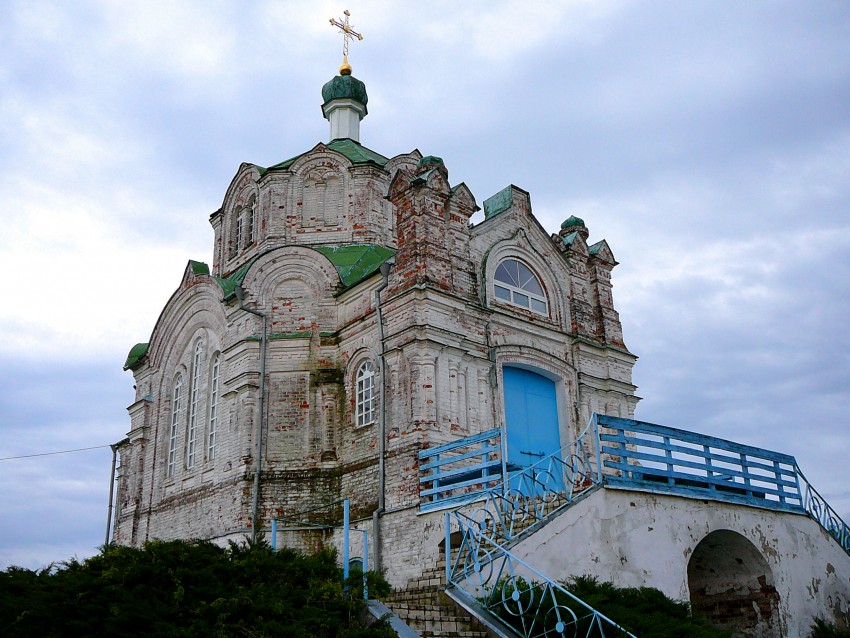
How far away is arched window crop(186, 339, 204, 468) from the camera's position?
18344 millimetres

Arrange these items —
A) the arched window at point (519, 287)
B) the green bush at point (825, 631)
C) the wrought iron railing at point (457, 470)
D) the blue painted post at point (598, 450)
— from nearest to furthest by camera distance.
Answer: the blue painted post at point (598, 450), the wrought iron railing at point (457, 470), the green bush at point (825, 631), the arched window at point (519, 287)

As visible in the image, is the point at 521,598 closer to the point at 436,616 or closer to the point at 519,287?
the point at 436,616

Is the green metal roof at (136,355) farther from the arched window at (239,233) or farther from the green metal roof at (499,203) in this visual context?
the green metal roof at (499,203)

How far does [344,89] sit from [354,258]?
6.50 metres

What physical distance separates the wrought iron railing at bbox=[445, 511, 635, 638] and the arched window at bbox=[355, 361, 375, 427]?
582 centimetres

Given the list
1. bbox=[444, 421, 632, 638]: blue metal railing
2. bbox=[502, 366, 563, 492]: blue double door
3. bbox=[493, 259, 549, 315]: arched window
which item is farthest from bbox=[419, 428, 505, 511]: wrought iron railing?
bbox=[493, 259, 549, 315]: arched window

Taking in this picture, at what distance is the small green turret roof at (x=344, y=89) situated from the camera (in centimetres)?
2273

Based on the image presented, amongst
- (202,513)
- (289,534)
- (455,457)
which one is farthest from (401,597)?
(202,513)

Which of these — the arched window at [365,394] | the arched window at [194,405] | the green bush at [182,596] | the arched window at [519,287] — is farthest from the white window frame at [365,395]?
the green bush at [182,596]

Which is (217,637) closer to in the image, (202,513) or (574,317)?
(202,513)


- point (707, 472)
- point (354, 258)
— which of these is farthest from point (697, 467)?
point (354, 258)

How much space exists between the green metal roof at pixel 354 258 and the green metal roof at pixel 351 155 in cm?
243

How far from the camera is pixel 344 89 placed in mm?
22766

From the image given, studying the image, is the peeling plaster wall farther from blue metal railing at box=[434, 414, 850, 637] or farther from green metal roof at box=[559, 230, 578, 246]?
green metal roof at box=[559, 230, 578, 246]
